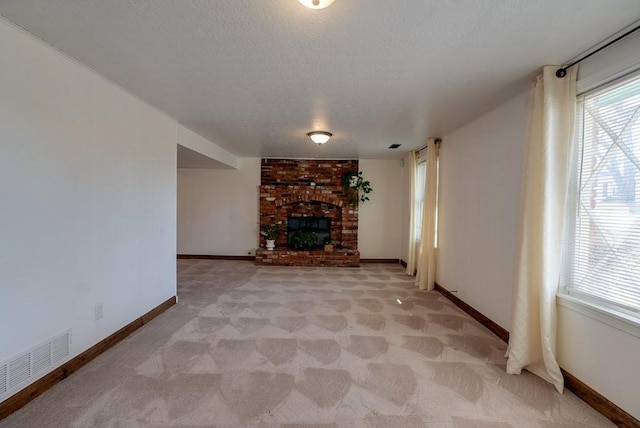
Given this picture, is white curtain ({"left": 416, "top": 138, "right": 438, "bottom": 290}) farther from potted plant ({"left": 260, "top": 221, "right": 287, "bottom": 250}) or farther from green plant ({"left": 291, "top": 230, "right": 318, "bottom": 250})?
potted plant ({"left": 260, "top": 221, "right": 287, "bottom": 250})

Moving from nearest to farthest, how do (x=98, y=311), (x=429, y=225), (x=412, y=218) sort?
(x=98, y=311), (x=429, y=225), (x=412, y=218)

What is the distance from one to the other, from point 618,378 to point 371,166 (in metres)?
5.21

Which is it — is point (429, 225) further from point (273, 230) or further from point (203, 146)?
point (203, 146)

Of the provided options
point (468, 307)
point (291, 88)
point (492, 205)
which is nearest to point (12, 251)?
point (291, 88)

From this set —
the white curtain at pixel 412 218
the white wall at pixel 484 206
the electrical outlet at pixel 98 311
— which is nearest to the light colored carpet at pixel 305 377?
the electrical outlet at pixel 98 311

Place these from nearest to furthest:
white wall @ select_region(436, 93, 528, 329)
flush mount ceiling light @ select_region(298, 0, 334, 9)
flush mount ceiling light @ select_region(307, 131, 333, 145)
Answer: flush mount ceiling light @ select_region(298, 0, 334, 9)
white wall @ select_region(436, 93, 528, 329)
flush mount ceiling light @ select_region(307, 131, 333, 145)

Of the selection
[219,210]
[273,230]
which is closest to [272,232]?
[273,230]

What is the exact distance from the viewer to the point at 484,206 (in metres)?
3.26

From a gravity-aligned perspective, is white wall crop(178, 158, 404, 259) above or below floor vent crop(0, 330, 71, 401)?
above

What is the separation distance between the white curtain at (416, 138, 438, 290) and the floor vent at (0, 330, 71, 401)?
4220 millimetres

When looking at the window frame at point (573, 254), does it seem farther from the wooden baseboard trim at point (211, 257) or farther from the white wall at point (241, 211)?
the wooden baseboard trim at point (211, 257)

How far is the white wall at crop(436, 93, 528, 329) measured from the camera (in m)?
2.80

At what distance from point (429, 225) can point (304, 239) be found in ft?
8.96

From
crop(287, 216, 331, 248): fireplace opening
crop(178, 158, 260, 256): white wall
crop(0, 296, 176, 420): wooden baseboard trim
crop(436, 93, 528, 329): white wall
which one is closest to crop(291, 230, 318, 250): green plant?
crop(287, 216, 331, 248): fireplace opening
